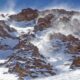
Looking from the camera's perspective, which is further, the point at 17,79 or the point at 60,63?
the point at 60,63

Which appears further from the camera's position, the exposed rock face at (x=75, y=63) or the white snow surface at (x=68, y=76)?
the exposed rock face at (x=75, y=63)

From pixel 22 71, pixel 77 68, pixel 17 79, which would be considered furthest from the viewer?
pixel 77 68

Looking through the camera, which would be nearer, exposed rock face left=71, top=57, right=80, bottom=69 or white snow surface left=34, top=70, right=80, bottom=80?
white snow surface left=34, top=70, right=80, bottom=80

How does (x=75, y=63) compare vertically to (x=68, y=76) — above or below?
above

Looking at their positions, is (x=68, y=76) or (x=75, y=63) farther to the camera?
(x=75, y=63)

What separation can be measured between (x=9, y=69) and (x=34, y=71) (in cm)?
964

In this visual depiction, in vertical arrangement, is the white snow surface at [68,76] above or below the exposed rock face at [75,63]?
below

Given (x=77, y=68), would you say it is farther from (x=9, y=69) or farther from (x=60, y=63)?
(x=9, y=69)

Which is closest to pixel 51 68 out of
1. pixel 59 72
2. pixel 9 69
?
pixel 59 72

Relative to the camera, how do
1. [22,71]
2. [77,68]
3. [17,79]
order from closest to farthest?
[17,79] < [22,71] < [77,68]

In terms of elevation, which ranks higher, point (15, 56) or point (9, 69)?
point (15, 56)

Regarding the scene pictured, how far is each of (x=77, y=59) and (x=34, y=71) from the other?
23.2 m

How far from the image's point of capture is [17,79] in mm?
166625

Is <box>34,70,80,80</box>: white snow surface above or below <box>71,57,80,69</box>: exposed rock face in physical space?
below
